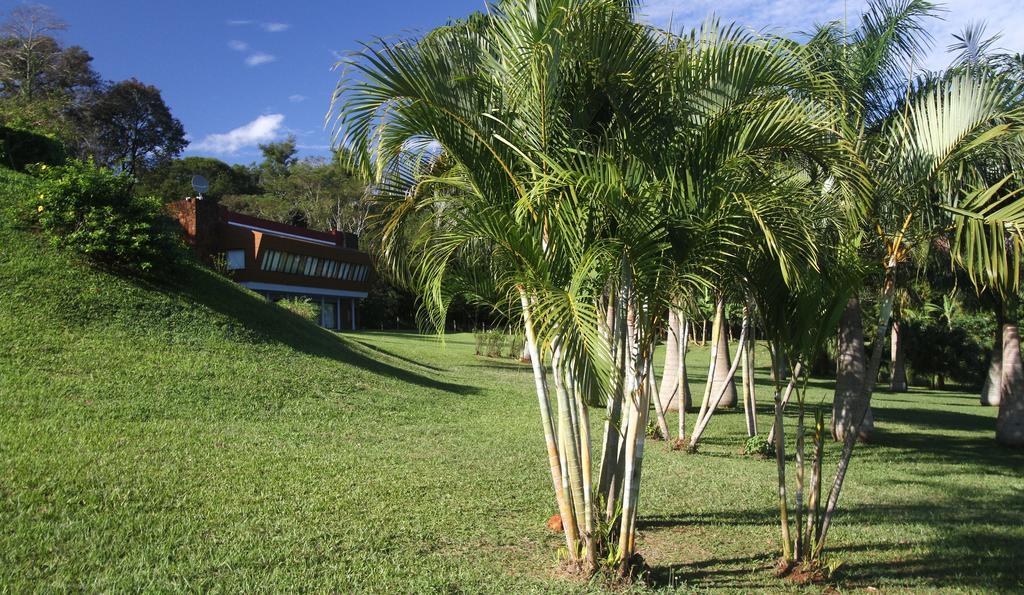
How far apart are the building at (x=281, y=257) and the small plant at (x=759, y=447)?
2631 centimetres

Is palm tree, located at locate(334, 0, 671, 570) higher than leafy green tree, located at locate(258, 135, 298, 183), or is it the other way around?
leafy green tree, located at locate(258, 135, 298, 183)

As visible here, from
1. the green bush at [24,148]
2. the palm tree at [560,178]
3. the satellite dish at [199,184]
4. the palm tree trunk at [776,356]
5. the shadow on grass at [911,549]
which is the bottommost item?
the shadow on grass at [911,549]

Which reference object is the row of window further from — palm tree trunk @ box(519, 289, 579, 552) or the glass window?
palm tree trunk @ box(519, 289, 579, 552)

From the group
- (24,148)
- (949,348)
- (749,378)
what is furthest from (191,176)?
(749,378)

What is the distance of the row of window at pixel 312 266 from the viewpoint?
37.5 m

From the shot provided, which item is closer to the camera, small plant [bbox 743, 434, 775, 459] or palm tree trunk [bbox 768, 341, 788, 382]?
palm tree trunk [bbox 768, 341, 788, 382]

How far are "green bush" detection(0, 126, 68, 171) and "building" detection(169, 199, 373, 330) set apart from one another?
39.0 ft

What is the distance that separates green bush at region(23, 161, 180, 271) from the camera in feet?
41.2

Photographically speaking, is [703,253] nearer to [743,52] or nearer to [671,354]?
[743,52]

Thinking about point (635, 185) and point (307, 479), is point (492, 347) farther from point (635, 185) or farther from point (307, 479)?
point (635, 185)

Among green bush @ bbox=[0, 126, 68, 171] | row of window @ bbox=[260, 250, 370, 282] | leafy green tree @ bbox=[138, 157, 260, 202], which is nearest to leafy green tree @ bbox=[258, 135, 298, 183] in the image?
leafy green tree @ bbox=[138, 157, 260, 202]

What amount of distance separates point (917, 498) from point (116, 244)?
13.2 meters

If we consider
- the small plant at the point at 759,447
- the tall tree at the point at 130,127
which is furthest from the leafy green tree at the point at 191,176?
the small plant at the point at 759,447

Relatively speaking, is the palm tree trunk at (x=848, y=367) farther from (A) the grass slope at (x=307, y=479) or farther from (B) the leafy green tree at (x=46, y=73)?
(B) the leafy green tree at (x=46, y=73)
